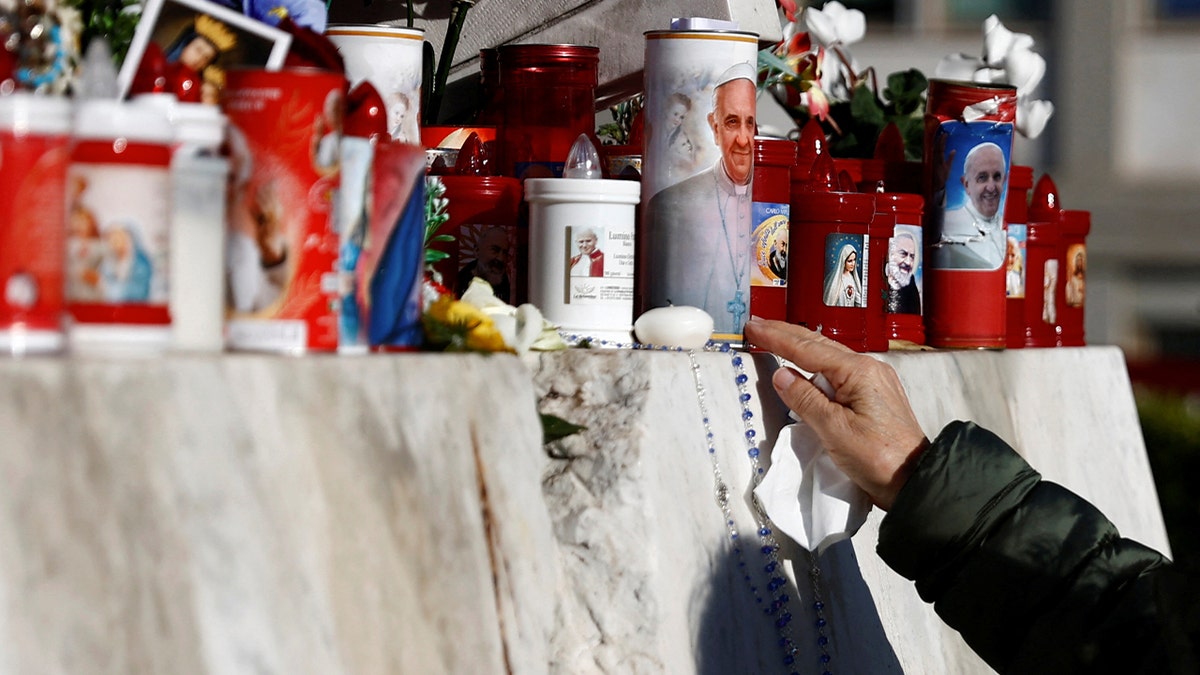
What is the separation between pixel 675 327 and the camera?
5.36 feet

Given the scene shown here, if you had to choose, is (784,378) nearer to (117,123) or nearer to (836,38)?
(117,123)

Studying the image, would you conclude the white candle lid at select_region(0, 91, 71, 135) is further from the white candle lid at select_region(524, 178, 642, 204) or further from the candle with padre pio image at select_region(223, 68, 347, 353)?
the white candle lid at select_region(524, 178, 642, 204)

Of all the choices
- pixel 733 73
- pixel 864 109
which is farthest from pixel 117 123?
pixel 864 109

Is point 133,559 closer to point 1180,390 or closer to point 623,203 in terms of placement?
point 623,203

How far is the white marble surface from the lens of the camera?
36.4 inches

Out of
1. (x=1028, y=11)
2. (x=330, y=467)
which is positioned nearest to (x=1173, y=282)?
(x=1028, y=11)

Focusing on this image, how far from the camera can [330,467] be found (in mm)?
1114

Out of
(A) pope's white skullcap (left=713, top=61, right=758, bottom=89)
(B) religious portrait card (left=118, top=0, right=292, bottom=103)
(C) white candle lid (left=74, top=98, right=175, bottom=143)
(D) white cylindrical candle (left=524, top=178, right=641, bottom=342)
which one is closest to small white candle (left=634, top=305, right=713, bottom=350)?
(D) white cylindrical candle (left=524, top=178, right=641, bottom=342)

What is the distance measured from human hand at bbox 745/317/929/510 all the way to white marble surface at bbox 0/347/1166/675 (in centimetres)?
5

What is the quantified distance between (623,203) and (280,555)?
686 millimetres

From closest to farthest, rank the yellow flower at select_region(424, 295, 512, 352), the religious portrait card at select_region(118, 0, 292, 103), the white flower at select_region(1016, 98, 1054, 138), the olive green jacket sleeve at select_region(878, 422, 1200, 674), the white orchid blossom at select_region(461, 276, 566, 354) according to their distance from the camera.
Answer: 1. the religious portrait card at select_region(118, 0, 292, 103)
2. the yellow flower at select_region(424, 295, 512, 352)
3. the white orchid blossom at select_region(461, 276, 566, 354)
4. the olive green jacket sleeve at select_region(878, 422, 1200, 674)
5. the white flower at select_region(1016, 98, 1054, 138)

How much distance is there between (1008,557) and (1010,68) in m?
1.14

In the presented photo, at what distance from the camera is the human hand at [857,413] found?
1621mm

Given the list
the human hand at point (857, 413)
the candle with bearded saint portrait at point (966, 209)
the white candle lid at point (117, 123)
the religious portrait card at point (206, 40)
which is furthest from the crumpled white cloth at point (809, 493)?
the white candle lid at point (117, 123)
